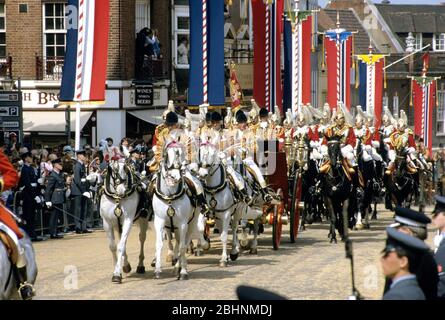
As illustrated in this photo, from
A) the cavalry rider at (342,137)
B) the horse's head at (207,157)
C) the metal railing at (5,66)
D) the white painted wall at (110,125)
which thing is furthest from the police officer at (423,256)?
the white painted wall at (110,125)

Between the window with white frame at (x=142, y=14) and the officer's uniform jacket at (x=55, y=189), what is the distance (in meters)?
14.5

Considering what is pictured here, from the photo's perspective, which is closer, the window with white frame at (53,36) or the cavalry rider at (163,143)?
the cavalry rider at (163,143)

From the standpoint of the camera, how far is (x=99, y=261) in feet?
66.9

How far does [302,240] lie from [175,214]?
746cm

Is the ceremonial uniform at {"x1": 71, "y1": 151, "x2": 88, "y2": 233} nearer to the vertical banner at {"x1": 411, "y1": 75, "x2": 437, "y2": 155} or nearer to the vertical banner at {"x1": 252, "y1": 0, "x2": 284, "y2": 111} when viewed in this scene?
the vertical banner at {"x1": 252, "y1": 0, "x2": 284, "y2": 111}

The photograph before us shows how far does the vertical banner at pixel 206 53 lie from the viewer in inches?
971

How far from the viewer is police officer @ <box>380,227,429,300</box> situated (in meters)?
7.63

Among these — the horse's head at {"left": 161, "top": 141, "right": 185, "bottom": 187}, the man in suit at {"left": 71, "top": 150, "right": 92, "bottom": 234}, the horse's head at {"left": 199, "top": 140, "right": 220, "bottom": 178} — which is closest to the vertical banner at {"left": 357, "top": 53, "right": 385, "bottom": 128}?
the man in suit at {"left": 71, "top": 150, "right": 92, "bottom": 234}

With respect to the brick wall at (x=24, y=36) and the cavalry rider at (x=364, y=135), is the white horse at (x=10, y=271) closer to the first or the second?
the cavalry rider at (x=364, y=135)

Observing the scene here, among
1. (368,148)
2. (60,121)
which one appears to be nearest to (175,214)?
(368,148)

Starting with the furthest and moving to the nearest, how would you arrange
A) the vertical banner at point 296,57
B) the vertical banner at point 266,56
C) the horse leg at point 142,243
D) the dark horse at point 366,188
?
1. the vertical banner at point 296,57
2. the vertical banner at point 266,56
3. the dark horse at point 366,188
4. the horse leg at point 142,243

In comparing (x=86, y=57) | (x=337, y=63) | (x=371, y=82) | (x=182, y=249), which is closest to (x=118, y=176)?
(x=182, y=249)

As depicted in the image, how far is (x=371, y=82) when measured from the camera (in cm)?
4416

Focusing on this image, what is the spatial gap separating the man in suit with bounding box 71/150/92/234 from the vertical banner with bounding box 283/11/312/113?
26.9ft
